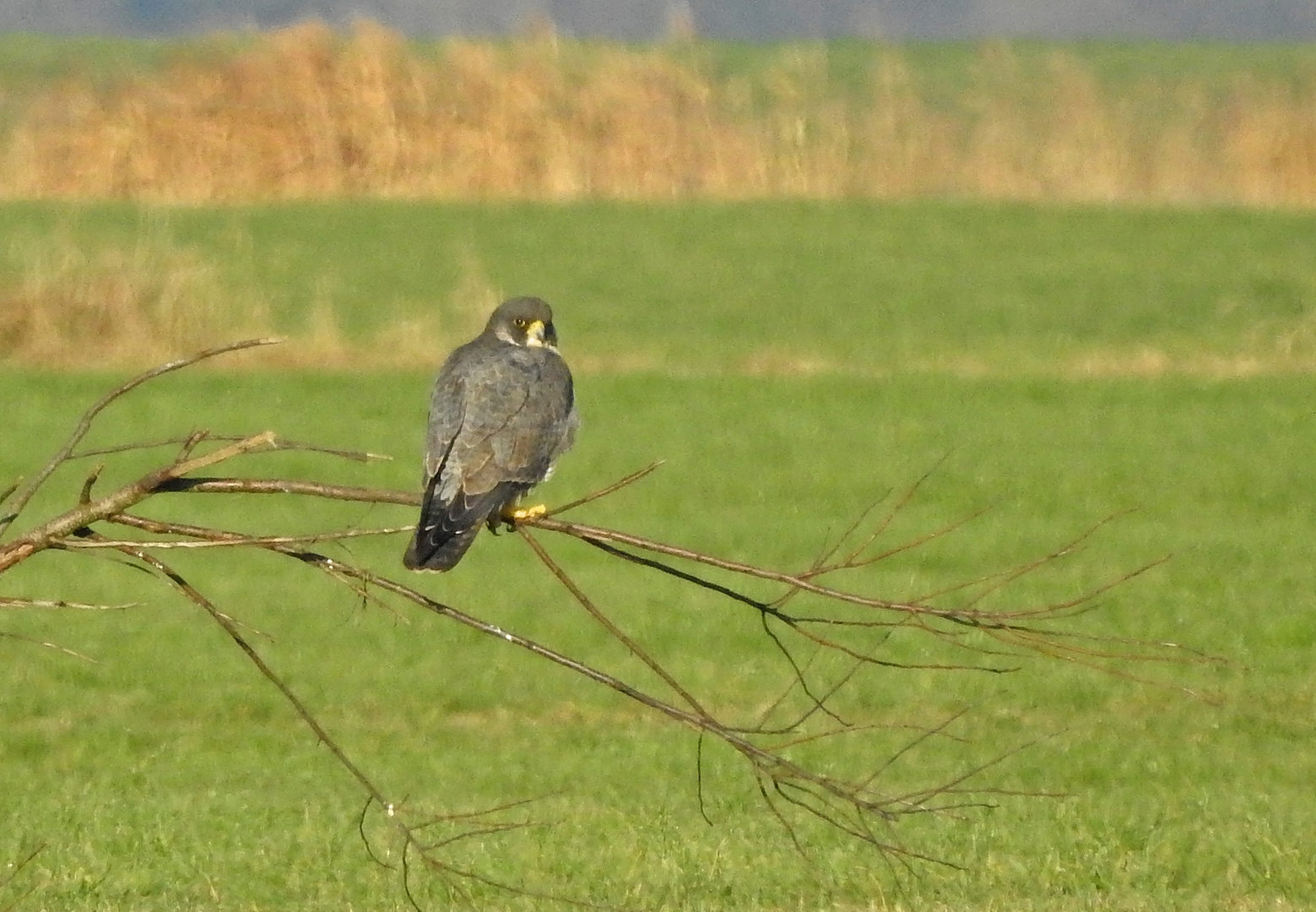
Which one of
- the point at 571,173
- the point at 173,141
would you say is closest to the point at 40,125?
the point at 173,141

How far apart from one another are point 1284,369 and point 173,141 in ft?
42.7

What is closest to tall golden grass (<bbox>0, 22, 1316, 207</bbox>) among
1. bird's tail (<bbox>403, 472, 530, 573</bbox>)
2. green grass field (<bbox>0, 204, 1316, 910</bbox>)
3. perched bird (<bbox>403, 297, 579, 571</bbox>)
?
green grass field (<bbox>0, 204, 1316, 910</bbox>)

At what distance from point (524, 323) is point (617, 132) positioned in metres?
22.0

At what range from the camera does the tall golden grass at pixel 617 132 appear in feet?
93.6

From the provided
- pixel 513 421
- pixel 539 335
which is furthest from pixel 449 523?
pixel 539 335

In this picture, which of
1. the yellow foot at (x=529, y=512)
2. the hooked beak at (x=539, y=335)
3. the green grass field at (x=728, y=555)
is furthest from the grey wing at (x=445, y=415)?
the green grass field at (x=728, y=555)

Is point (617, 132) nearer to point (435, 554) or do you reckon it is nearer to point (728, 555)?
point (728, 555)

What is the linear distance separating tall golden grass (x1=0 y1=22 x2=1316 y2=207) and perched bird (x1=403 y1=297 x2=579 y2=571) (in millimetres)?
21546

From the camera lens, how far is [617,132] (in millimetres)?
29125

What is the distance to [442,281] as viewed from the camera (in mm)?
26516

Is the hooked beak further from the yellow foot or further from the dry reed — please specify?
the dry reed

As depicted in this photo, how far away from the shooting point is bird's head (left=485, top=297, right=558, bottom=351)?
23.8ft

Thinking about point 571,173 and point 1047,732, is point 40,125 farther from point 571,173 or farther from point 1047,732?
point 1047,732

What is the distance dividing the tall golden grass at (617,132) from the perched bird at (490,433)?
70.7 feet
